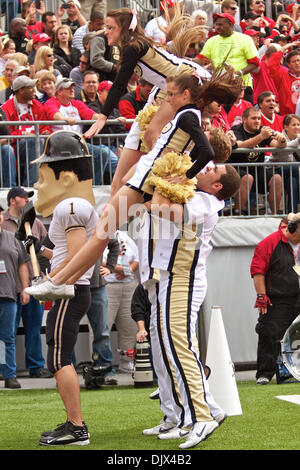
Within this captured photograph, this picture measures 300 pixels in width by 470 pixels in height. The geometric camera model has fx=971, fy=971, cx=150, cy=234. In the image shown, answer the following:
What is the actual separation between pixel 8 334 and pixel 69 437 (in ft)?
16.0

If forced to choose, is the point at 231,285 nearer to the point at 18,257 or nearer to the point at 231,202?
the point at 231,202

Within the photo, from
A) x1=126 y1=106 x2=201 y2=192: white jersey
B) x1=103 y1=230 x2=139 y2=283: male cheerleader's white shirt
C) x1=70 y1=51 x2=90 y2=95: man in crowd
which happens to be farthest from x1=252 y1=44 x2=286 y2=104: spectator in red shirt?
x1=126 y1=106 x2=201 y2=192: white jersey

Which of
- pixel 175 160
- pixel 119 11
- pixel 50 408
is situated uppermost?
pixel 119 11

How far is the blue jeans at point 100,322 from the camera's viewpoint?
11.3 meters

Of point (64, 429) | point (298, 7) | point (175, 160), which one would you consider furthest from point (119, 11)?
point (298, 7)

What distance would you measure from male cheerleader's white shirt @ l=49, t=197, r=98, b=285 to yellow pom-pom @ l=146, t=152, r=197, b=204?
0.48 meters

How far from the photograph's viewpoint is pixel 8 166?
40.4 feet

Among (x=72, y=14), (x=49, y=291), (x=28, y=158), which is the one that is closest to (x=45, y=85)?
(x=28, y=158)

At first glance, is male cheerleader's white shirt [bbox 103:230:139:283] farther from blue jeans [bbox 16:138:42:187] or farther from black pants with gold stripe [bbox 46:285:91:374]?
black pants with gold stripe [bbox 46:285:91:374]

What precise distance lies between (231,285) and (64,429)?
6.19 metres

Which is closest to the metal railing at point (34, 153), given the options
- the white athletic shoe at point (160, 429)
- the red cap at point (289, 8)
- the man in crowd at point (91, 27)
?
the man in crowd at point (91, 27)

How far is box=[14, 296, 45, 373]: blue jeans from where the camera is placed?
1178 cm

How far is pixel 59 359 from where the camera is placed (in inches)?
254

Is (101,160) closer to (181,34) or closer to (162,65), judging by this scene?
(181,34)
